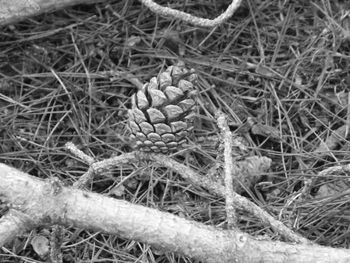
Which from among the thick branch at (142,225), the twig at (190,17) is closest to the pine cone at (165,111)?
the thick branch at (142,225)

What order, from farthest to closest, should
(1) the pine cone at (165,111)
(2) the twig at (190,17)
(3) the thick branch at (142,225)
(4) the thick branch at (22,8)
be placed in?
1. (4) the thick branch at (22,8)
2. (2) the twig at (190,17)
3. (1) the pine cone at (165,111)
4. (3) the thick branch at (142,225)

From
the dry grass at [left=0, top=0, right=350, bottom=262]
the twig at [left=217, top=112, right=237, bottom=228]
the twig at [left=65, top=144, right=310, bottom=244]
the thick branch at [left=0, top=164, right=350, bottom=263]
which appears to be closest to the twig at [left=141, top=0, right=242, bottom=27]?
the dry grass at [left=0, top=0, right=350, bottom=262]

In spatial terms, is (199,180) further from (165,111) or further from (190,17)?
(190,17)

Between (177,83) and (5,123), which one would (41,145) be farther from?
(177,83)

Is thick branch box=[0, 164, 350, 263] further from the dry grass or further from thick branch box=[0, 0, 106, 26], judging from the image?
thick branch box=[0, 0, 106, 26]

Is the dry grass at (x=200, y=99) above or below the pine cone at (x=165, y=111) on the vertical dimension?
below

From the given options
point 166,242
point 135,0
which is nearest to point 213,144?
point 166,242

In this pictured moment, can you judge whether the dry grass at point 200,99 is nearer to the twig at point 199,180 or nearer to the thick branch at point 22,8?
the thick branch at point 22,8
